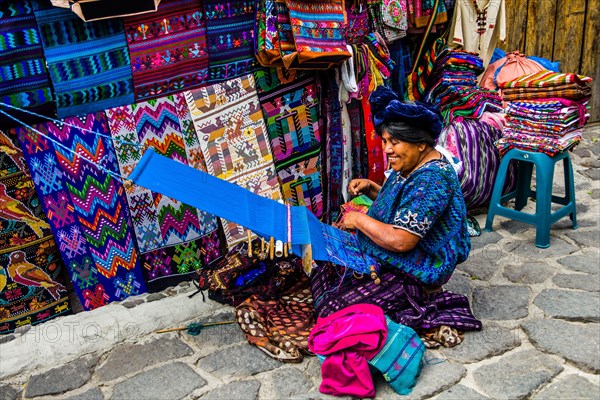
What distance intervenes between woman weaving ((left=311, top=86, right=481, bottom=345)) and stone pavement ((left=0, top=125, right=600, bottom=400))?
268 millimetres

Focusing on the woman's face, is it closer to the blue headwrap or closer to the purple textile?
the blue headwrap

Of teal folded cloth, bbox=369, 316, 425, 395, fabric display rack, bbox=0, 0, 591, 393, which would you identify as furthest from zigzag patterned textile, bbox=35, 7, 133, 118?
teal folded cloth, bbox=369, 316, 425, 395

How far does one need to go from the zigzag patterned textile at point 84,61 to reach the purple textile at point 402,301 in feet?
5.57

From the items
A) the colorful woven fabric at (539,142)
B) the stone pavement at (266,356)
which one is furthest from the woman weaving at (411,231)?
the colorful woven fabric at (539,142)

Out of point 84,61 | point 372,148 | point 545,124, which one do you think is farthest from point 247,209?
point 545,124

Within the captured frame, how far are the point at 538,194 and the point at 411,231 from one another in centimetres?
181

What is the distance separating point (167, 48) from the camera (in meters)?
3.56

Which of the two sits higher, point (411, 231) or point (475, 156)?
point (411, 231)

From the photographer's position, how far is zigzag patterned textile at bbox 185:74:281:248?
377cm

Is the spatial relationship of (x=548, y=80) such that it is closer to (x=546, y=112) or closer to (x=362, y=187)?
(x=546, y=112)

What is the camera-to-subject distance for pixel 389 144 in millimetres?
2979

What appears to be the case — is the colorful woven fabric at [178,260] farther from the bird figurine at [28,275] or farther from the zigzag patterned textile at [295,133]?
the zigzag patterned textile at [295,133]

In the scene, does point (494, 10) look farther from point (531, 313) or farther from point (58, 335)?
point (58, 335)

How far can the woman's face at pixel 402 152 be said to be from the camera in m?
2.94
